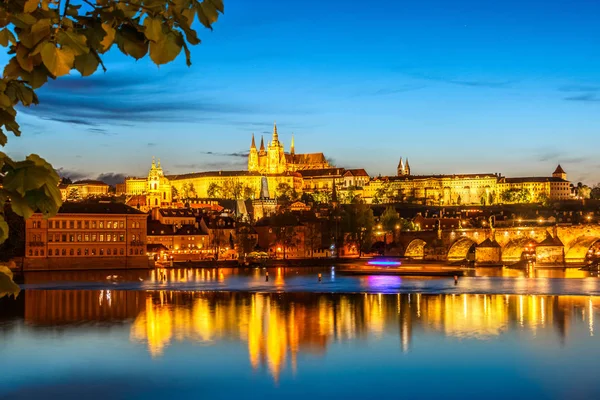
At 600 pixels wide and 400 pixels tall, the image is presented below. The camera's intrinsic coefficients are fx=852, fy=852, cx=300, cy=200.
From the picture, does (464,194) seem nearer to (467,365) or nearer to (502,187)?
(502,187)

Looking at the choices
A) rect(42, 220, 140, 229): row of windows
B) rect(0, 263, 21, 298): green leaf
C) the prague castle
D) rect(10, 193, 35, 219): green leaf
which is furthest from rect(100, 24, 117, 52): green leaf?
the prague castle

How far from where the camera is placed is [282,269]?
66938mm

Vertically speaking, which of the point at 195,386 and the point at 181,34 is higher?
the point at 181,34

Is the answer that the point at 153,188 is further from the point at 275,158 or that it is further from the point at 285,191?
the point at 275,158

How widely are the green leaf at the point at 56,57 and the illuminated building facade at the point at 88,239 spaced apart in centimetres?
5705

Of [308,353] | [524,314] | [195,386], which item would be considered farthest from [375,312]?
[195,386]

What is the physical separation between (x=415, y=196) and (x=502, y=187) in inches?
651

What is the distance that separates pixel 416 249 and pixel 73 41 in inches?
3182

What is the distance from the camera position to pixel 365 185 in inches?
6609

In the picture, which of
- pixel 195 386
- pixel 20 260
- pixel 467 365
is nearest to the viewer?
pixel 195 386

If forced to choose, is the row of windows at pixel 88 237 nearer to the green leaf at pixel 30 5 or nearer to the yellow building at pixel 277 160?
the green leaf at pixel 30 5

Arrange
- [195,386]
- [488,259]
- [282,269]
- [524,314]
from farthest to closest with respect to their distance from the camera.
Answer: [488,259] < [282,269] < [524,314] < [195,386]

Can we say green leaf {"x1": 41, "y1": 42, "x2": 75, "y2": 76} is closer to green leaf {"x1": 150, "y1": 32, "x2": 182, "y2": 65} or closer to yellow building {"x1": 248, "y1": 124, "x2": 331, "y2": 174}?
green leaf {"x1": 150, "y1": 32, "x2": 182, "y2": 65}

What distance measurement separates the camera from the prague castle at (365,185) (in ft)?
504
